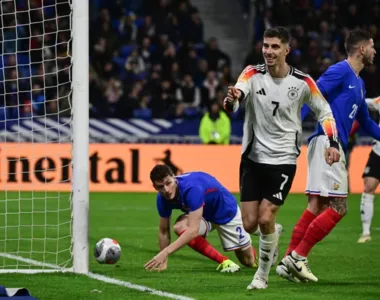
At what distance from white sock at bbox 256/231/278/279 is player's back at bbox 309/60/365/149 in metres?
1.34

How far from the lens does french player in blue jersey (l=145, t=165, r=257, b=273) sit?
8.59 m

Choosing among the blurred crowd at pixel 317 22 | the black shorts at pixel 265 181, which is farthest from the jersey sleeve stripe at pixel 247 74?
the blurred crowd at pixel 317 22

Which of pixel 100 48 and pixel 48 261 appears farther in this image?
pixel 100 48

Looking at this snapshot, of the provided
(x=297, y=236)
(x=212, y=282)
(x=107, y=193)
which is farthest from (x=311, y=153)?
(x=107, y=193)

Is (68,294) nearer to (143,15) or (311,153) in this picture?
(311,153)

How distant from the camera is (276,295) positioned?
24.7 feet

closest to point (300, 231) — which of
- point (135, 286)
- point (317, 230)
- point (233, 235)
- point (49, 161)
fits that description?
point (317, 230)

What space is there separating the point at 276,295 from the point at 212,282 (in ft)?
3.05

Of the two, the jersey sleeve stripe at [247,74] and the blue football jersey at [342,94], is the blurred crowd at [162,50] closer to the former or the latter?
the blue football jersey at [342,94]

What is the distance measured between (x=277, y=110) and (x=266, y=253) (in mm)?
1119

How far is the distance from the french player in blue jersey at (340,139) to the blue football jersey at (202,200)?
90 cm

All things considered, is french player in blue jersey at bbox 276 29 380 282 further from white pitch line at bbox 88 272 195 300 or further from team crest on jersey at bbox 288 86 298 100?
white pitch line at bbox 88 272 195 300

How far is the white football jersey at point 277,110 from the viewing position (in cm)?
785

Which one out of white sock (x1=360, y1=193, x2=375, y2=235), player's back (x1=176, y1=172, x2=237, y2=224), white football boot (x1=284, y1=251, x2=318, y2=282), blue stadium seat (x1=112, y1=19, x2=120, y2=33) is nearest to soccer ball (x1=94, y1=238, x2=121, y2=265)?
player's back (x1=176, y1=172, x2=237, y2=224)
